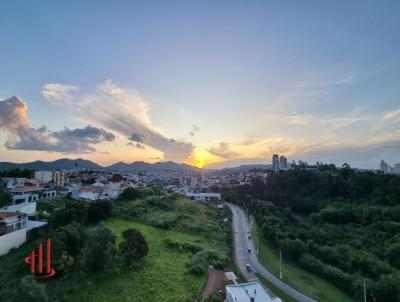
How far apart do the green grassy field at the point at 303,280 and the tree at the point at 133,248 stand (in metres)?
16.0

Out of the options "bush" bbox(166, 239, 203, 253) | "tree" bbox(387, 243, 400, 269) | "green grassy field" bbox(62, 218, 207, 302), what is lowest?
"tree" bbox(387, 243, 400, 269)

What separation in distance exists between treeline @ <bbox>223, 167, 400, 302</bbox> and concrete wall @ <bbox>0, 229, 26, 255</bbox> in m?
30.3

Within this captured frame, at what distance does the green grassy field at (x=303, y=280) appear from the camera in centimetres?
2691

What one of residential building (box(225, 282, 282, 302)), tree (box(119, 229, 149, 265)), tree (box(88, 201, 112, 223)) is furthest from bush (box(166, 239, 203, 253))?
tree (box(88, 201, 112, 223))

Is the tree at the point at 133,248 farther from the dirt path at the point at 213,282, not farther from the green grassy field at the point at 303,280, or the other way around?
the green grassy field at the point at 303,280

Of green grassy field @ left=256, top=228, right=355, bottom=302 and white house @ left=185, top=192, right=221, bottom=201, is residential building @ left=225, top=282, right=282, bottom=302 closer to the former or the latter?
green grassy field @ left=256, top=228, right=355, bottom=302

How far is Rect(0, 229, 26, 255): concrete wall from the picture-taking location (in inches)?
911

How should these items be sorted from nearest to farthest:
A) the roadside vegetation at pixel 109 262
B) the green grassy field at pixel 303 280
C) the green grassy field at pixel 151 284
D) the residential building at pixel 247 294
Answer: the roadside vegetation at pixel 109 262 → the green grassy field at pixel 151 284 → the residential building at pixel 247 294 → the green grassy field at pixel 303 280

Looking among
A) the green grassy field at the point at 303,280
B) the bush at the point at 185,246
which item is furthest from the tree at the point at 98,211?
the green grassy field at the point at 303,280

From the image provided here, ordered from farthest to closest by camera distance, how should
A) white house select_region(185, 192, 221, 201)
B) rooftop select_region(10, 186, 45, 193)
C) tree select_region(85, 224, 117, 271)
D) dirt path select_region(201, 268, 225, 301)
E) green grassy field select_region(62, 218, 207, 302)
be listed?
white house select_region(185, 192, 221, 201) → rooftop select_region(10, 186, 45, 193) → dirt path select_region(201, 268, 225, 301) → tree select_region(85, 224, 117, 271) → green grassy field select_region(62, 218, 207, 302)

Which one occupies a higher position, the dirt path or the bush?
the bush

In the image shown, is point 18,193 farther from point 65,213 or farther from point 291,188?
point 291,188

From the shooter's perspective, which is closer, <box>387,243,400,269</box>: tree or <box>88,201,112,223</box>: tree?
<box>387,243,400,269</box>: tree

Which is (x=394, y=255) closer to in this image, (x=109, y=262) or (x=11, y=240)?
(x=109, y=262)
